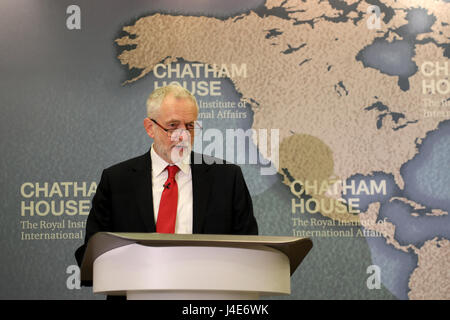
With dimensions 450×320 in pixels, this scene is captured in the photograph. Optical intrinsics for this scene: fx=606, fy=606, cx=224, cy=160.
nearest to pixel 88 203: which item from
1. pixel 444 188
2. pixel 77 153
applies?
pixel 77 153

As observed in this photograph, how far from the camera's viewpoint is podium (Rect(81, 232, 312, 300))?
1.37 m

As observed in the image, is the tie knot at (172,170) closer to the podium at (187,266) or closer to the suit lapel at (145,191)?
the suit lapel at (145,191)

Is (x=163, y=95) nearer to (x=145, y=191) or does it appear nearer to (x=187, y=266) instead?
(x=145, y=191)

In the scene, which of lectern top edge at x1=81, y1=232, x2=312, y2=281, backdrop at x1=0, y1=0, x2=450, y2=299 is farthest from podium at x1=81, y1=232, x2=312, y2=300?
backdrop at x1=0, y1=0, x2=450, y2=299

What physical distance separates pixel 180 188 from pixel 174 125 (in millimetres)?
231

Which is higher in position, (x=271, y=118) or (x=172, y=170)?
(x=271, y=118)

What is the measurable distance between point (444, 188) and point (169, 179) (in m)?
1.93

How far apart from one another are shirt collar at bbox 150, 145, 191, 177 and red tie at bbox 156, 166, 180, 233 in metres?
0.08

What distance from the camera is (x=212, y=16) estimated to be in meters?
3.55

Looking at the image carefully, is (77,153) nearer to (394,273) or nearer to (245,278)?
(394,273)

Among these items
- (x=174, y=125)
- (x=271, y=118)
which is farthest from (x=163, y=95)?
(x=271, y=118)

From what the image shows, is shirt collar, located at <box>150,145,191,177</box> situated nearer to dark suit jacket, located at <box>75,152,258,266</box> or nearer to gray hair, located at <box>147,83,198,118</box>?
dark suit jacket, located at <box>75,152,258,266</box>

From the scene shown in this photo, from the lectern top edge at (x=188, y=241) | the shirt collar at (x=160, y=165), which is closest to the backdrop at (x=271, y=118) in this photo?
the shirt collar at (x=160, y=165)

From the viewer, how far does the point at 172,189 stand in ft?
7.07
